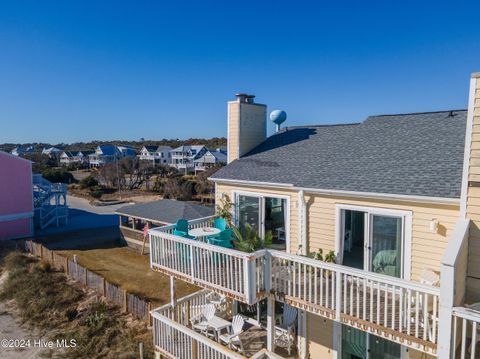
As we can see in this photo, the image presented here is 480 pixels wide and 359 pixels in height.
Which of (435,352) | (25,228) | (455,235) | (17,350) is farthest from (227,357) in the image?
(25,228)

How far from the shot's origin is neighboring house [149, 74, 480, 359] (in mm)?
6430

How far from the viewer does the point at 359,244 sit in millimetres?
9242

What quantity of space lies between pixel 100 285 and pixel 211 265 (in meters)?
9.56

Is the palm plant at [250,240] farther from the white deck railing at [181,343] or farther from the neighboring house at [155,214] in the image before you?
the neighboring house at [155,214]

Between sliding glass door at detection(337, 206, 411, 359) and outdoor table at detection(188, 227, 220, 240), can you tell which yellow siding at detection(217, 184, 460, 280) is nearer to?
sliding glass door at detection(337, 206, 411, 359)

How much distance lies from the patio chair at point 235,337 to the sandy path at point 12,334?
6.71 meters

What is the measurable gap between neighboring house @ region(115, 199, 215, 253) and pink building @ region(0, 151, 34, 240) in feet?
29.4

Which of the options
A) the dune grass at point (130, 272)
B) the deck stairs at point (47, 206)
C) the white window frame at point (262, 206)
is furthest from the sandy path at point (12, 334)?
the deck stairs at point (47, 206)

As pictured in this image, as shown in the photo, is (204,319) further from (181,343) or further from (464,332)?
(464,332)

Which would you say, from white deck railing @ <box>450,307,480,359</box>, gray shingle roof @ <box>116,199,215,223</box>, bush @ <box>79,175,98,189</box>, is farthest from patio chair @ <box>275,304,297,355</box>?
bush @ <box>79,175,98,189</box>

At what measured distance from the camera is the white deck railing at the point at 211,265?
8109 millimetres

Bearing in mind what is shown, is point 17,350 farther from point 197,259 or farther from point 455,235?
point 455,235

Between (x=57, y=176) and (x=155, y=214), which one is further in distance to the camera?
(x=57, y=176)

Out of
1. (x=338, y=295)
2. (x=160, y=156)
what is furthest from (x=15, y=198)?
(x=160, y=156)
